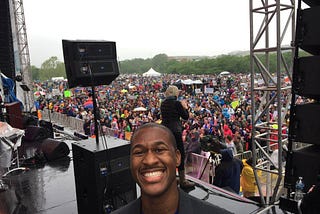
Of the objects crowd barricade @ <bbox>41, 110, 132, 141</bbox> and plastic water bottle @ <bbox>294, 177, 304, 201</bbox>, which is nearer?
plastic water bottle @ <bbox>294, 177, 304, 201</bbox>

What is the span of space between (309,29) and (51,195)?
441cm

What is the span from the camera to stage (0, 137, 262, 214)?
4.09 meters

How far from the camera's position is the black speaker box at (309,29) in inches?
110

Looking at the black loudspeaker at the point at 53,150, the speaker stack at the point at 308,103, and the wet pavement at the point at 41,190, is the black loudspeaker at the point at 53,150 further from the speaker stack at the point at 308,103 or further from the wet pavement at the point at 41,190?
the speaker stack at the point at 308,103

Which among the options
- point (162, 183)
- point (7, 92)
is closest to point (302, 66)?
point (162, 183)

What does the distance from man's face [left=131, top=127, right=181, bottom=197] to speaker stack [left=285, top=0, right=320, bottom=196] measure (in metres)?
2.19

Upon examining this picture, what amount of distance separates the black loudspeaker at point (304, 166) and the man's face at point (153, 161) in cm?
227

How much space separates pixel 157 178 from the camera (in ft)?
4.17

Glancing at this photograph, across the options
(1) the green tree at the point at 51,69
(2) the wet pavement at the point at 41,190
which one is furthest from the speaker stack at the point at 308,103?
(1) the green tree at the point at 51,69

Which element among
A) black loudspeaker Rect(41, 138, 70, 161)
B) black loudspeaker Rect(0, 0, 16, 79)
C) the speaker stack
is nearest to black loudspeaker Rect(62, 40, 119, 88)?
the speaker stack

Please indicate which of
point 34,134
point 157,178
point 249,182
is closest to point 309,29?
point 157,178

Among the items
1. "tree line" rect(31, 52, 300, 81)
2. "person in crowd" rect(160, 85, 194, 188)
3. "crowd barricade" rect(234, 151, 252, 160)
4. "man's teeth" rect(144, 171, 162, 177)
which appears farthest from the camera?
"tree line" rect(31, 52, 300, 81)

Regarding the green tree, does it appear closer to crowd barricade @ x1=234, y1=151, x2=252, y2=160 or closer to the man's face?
crowd barricade @ x1=234, y1=151, x2=252, y2=160

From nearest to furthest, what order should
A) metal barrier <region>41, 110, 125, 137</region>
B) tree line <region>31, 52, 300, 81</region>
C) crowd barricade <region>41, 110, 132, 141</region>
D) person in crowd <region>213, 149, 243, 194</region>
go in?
person in crowd <region>213, 149, 243, 194</region>
crowd barricade <region>41, 110, 132, 141</region>
metal barrier <region>41, 110, 125, 137</region>
tree line <region>31, 52, 300, 81</region>
